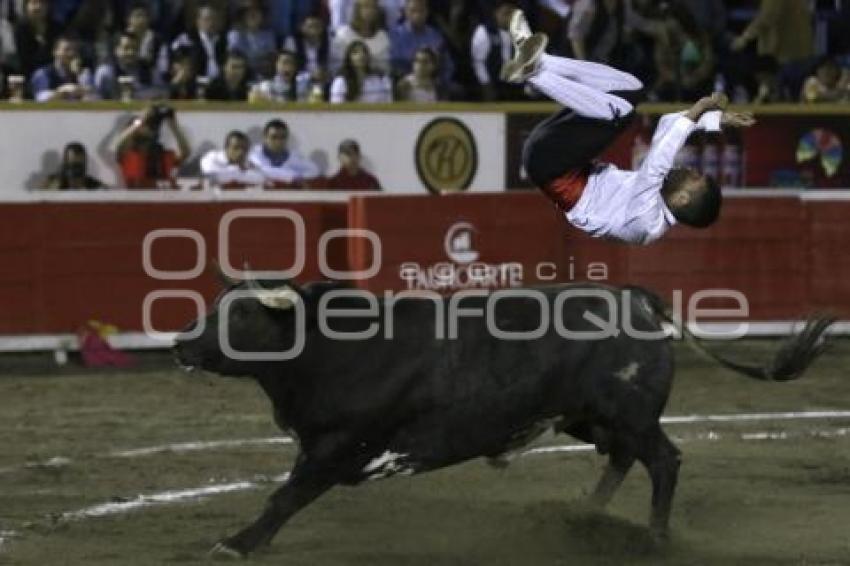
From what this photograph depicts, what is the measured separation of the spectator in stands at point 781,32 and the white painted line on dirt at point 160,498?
372 inches

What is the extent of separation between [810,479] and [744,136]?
7.41 metres

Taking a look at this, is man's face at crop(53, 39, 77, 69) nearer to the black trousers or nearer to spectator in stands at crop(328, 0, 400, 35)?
spectator in stands at crop(328, 0, 400, 35)

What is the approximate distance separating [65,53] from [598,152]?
26.9 feet

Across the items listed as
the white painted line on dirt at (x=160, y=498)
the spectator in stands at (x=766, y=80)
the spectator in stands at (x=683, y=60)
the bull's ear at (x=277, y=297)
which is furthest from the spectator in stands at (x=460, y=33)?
the bull's ear at (x=277, y=297)

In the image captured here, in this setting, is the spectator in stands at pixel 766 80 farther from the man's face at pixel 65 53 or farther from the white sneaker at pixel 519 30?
the white sneaker at pixel 519 30

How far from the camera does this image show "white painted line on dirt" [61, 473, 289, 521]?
9258 mm

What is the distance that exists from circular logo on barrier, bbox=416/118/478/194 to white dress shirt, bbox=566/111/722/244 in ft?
26.6

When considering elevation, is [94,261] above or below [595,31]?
below

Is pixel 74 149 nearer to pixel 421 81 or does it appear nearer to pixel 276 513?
pixel 421 81

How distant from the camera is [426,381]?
27.2 ft

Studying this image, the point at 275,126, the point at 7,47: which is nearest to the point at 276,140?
the point at 275,126

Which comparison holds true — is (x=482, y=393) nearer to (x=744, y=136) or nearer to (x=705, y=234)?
(x=705, y=234)

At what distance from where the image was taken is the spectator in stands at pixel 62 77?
15.9 meters

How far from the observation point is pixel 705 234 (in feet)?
51.5
